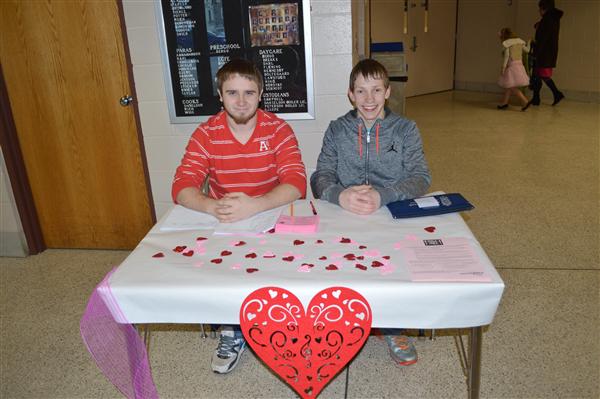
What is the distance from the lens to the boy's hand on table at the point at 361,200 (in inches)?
64.6

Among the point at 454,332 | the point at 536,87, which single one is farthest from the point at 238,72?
the point at 536,87

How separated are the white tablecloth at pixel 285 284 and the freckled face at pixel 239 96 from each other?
617 mm

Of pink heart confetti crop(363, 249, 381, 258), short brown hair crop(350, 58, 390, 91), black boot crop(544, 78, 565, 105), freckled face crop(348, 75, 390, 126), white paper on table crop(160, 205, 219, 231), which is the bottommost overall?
black boot crop(544, 78, 565, 105)

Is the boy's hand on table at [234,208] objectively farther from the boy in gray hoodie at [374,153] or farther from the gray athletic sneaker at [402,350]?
the gray athletic sneaker at [402,350]

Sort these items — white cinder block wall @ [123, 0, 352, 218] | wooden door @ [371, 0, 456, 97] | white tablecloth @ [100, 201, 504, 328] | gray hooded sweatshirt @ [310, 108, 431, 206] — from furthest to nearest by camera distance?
wooden door @ [371, 0, 456, 97], white cinder block wall @ [123, 0, 352, 218], gray hooded sweatshirt @ [310, 108, 431, 206], white tablecloth @ [100, 201, 504, 328]

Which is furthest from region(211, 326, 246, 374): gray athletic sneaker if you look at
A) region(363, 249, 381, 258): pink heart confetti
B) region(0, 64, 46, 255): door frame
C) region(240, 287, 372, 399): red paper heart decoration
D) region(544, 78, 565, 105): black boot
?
region(544, 78, 565, 105): black boot

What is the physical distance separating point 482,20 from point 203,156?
8726 millimetres

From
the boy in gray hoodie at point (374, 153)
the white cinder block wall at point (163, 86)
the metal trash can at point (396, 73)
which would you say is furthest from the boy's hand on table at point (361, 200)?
the metal trash can at point (396, 73)

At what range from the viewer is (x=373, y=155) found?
1.98m

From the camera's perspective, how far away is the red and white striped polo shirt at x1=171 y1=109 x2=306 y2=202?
1950 millimetres

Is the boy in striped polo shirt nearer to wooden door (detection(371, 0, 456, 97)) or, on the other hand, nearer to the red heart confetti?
the red heart confetti

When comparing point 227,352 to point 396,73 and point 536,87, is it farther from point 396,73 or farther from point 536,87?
point 536,87

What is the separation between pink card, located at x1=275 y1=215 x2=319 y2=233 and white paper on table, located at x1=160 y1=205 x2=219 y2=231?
8.5 inches

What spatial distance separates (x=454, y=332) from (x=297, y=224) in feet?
3.56
